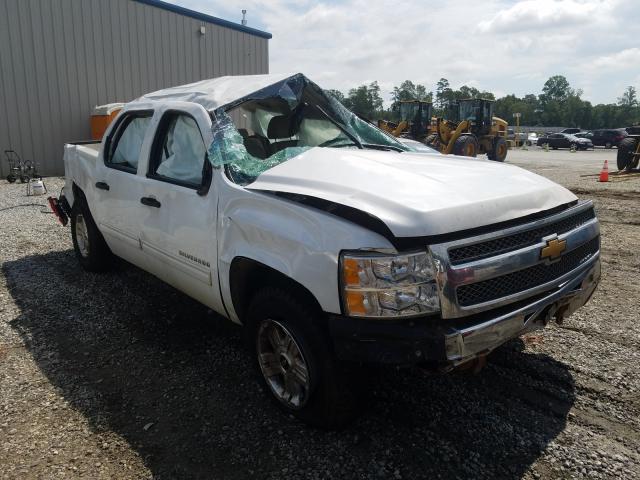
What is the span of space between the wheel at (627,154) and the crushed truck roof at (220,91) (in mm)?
15417

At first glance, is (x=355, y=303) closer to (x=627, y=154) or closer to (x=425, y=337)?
(x=425, y=337)

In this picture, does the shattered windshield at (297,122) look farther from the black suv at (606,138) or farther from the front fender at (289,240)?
the black suv at (606,138)

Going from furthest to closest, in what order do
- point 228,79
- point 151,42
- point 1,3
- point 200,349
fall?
point 151,42
point 1,3
point 228,79
point 200,349

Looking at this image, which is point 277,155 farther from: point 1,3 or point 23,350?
point 1,3

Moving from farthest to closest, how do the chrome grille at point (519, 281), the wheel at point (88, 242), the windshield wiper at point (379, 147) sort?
the wheel at point (88, 242), the windshield wiper at point (379, 147), the chrome grille at point (519, 281)

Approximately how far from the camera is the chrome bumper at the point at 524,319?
7.15 feet

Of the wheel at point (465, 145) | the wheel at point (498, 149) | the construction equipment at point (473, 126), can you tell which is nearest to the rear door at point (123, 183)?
the wheel at point (465, 145)

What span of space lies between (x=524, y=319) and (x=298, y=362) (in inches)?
45.5

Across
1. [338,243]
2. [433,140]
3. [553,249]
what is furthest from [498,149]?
[338,243]

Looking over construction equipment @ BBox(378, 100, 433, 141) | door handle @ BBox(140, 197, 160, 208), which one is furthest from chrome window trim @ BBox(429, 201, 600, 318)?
construction equipment @ BBox(378, 100, 433, 141)

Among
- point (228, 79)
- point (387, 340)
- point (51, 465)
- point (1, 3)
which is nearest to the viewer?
point (387, 340)

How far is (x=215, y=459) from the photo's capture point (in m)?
2.53

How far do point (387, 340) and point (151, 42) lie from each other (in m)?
17.0

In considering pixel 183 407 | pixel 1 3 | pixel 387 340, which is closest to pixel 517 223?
pixel 387 340
